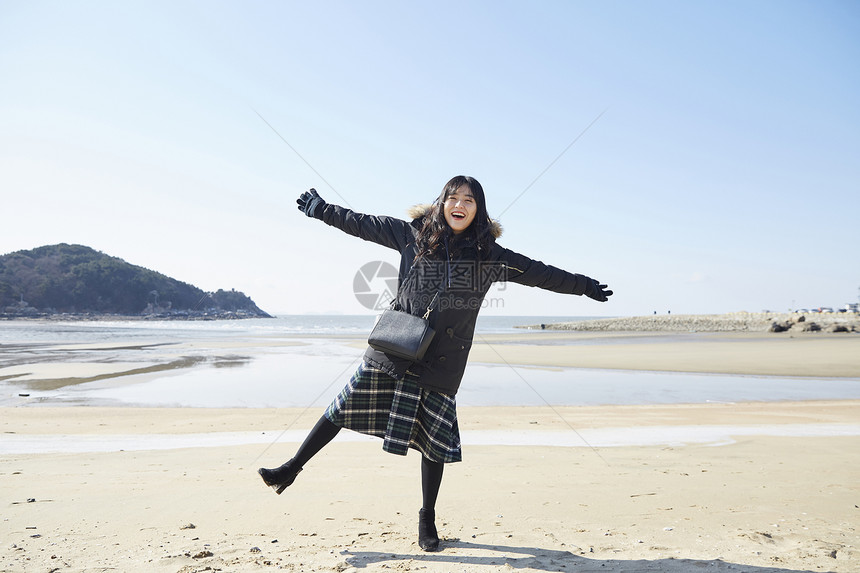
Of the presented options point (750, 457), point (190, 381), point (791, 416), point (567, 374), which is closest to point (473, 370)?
point (567, 374)

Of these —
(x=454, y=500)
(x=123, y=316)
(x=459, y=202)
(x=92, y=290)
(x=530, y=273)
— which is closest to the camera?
(x=459, y=202)

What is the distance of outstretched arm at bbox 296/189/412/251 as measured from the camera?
9.75ft

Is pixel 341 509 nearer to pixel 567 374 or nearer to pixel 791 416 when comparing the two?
pixel 791 416

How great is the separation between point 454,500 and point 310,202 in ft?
6.98

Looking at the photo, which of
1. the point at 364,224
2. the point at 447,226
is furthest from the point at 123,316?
the point at 447,226

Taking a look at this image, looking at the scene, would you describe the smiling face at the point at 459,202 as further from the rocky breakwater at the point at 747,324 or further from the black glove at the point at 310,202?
the rocky breakwater at the point at 747,324

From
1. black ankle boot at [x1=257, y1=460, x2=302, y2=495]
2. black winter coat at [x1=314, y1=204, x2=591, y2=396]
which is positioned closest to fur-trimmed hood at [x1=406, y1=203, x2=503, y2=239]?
black winter coat at [x1=314, y1=204, x2=591, y2=396]

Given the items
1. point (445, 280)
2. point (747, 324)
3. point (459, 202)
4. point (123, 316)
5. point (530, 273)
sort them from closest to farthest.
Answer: point (445, 280)
point (459, 202)
point (530, 273)
point (747, 324)
point (123, 316)

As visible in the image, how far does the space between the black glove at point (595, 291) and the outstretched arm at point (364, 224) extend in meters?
1.06

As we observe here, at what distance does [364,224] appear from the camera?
2990mm

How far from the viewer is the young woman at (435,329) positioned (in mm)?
2736

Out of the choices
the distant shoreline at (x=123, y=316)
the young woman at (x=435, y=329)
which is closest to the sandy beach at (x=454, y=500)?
the young woman at (x=435, y=329)

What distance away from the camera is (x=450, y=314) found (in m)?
2.73

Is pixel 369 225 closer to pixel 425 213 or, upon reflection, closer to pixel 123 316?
pixel 425 213
